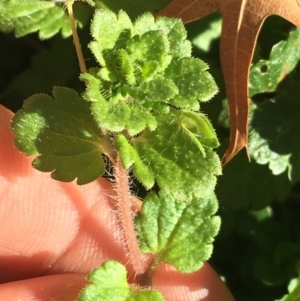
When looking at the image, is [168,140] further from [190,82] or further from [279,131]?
[279,131]

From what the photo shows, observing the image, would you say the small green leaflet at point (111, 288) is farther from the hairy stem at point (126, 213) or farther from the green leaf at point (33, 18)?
the green leaf at point (33, 18)

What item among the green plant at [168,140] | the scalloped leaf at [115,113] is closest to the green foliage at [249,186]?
the green plant at [168,140]

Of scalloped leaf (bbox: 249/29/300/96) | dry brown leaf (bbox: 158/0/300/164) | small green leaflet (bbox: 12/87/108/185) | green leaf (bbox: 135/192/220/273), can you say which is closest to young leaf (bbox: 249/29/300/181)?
scalloped leaf (bbox: 249/29/300/96)

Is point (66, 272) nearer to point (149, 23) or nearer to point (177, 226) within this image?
point (177, 226)

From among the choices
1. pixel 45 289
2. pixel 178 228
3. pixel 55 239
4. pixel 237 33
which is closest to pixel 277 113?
pixel 237 33

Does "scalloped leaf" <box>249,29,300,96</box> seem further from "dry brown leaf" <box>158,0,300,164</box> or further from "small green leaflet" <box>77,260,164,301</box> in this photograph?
"small green leaflet" <box>77,260,164,301</box>

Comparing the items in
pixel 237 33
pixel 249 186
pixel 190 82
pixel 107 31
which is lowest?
pixel 249 186
